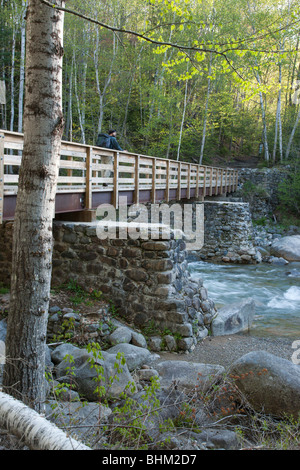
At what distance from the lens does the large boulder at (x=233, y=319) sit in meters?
6.33

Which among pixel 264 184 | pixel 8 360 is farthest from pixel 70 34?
pixel 8 360

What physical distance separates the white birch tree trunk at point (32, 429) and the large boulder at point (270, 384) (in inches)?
77.5

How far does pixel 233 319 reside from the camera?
260 inches

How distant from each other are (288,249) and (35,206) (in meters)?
14.1

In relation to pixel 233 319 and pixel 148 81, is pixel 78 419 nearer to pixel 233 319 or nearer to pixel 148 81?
pixel 233 319

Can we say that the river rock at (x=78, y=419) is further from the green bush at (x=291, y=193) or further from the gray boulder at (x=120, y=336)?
the green bush at (x=291, y=193)

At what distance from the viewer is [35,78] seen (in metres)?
2.53

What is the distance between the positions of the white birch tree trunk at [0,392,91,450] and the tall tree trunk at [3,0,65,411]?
0.30m

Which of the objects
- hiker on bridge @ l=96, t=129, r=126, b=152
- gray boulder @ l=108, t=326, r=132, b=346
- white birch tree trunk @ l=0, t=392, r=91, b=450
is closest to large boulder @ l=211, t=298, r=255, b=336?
gray boulder @ l=108, t=326, r=132, b=346

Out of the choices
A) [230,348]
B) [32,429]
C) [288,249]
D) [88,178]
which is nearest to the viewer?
[32,429]

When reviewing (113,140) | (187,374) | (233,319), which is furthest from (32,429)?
(113,140)

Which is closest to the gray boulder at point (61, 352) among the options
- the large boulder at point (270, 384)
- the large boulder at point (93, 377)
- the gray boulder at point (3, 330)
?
the large boulder at point (93, 377)

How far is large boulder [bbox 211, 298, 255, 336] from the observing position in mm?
6328

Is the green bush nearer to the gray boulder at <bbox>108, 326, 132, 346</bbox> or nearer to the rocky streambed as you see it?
the rocky streambed
